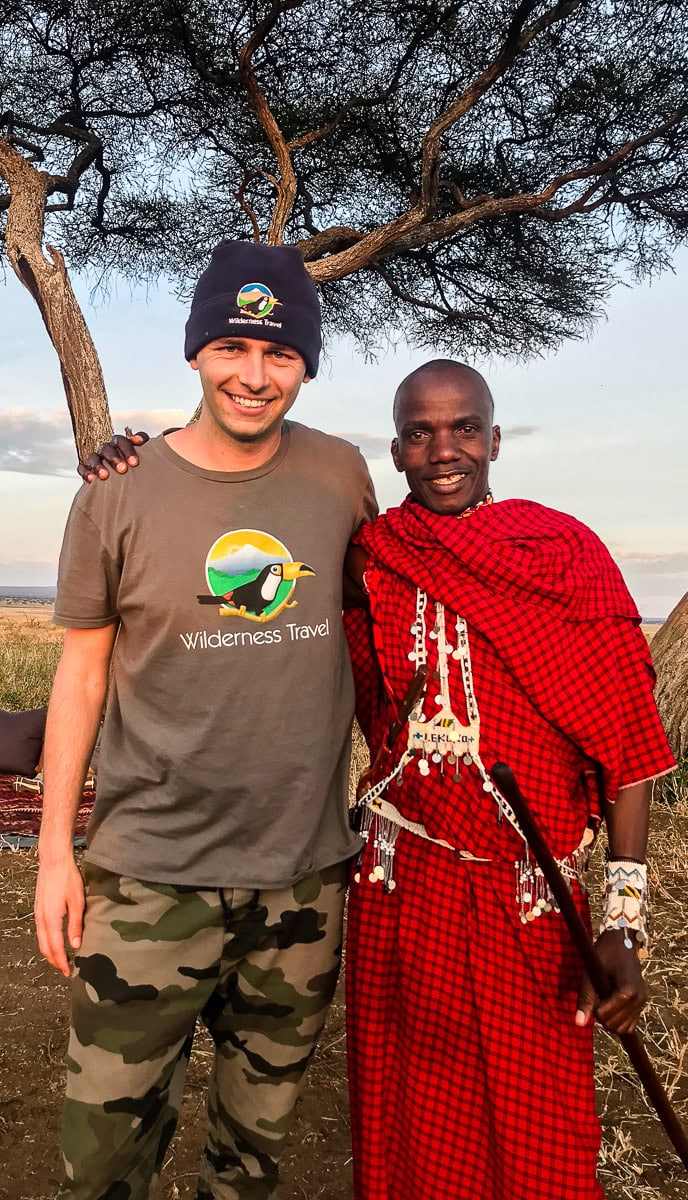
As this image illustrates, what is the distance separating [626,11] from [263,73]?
11.1 ft

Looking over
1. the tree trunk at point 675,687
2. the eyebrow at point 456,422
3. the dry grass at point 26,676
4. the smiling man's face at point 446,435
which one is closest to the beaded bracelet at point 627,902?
the smiling man's face at point 446,435

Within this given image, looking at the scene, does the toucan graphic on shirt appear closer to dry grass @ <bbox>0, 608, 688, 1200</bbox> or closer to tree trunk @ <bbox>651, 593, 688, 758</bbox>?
dry grass @ <bbox>0, 608, 688, 1200</bbox>

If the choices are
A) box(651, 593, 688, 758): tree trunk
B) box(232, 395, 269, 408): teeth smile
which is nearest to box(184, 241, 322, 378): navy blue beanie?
box(232, 395, 269, 408): teeth smile

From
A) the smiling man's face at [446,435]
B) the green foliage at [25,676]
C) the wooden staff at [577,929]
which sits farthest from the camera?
the green foliage at [25,676]

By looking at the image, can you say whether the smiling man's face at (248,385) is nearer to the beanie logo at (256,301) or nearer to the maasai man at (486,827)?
the beanie logo at (256,301)

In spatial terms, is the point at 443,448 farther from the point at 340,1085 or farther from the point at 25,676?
the point at 25,676

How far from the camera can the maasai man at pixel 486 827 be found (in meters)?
1.89

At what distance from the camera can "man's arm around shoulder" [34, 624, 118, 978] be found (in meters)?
1.96

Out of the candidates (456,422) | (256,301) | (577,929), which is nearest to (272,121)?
(256,301)

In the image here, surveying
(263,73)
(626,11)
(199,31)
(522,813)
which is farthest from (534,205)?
(522,813)

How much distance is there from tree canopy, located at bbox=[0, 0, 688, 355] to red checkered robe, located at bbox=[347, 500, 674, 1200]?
668cm

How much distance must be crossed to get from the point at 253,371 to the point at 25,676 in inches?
318

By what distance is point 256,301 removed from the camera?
199cm

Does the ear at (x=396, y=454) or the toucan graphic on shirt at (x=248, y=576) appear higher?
the ear at (x=396, y=454)
